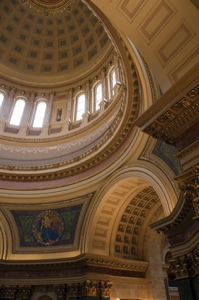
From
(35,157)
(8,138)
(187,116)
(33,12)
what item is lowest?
(187,116)

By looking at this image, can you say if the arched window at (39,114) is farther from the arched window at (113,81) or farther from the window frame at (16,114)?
the arched window at (113,81)

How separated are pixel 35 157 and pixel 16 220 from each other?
3822 millimetres

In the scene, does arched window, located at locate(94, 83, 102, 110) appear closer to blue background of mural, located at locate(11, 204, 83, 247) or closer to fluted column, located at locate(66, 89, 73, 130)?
fluted column, located at locate(66, 89, 73, 130)

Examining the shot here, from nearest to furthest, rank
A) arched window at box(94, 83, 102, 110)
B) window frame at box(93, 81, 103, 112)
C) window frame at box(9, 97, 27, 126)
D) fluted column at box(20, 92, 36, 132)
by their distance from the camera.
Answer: window frame at box(93, 81, 103, 112)
arched window at box(94, 83, 102, 110)
fluted column at box(20, 92, 36, 132)
window frame at box(9, 97, 27, 126)

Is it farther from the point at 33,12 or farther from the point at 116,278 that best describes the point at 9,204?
the point at 33,12

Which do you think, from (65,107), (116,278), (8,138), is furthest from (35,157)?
(116,278)

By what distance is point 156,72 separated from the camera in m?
5.64

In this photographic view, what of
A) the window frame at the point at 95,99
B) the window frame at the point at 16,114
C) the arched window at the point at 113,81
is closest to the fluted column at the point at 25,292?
the window frame at the point at 16,114

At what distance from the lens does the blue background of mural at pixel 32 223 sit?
13.6 meters

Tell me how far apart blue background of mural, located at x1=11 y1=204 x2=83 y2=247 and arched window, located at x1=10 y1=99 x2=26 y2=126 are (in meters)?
6.44

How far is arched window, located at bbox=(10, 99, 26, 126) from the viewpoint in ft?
58.3

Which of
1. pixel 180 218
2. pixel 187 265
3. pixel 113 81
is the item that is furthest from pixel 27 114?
pixel 187 265

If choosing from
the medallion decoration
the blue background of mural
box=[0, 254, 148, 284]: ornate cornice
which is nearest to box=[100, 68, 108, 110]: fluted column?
the blue background of mural

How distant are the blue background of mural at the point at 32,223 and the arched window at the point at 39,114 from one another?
638 centimetres
